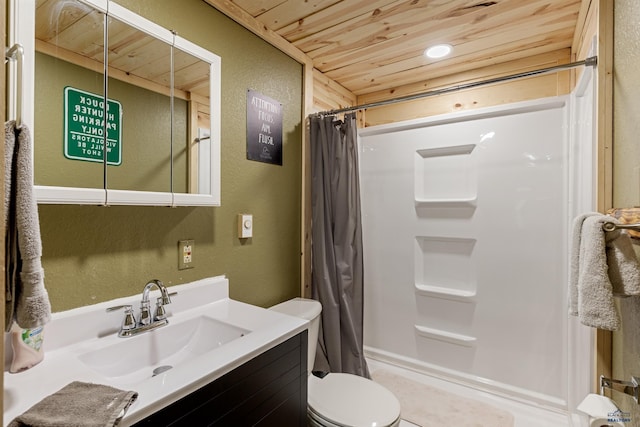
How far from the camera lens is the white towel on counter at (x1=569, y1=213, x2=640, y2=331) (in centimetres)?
75

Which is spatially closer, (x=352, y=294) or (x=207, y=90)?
(x=207, y=90)

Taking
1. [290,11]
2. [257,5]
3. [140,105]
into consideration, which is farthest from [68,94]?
[290,11]

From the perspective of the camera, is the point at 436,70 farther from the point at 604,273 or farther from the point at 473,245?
the point at 604,273

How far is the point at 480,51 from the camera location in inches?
76.9

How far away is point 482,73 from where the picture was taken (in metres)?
2.19

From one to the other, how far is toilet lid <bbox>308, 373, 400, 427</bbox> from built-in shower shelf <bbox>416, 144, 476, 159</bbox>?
1474 mm

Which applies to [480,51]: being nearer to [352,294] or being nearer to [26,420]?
[352,294]

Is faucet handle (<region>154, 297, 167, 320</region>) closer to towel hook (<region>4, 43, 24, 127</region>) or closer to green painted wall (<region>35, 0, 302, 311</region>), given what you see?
green painted wall (<region>35, 0, 302, 311</region>)

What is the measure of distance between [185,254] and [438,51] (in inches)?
74.7

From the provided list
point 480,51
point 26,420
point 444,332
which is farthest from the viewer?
point 444,332

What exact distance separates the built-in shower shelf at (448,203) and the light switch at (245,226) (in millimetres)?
1190

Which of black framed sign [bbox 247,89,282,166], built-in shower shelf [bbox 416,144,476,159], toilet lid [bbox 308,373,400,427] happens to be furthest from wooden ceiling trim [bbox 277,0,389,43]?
toilet lid [bbox 308,373,400,427]

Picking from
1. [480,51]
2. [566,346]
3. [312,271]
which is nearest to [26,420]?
[312,271]

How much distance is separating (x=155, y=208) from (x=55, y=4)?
0.69 metres
